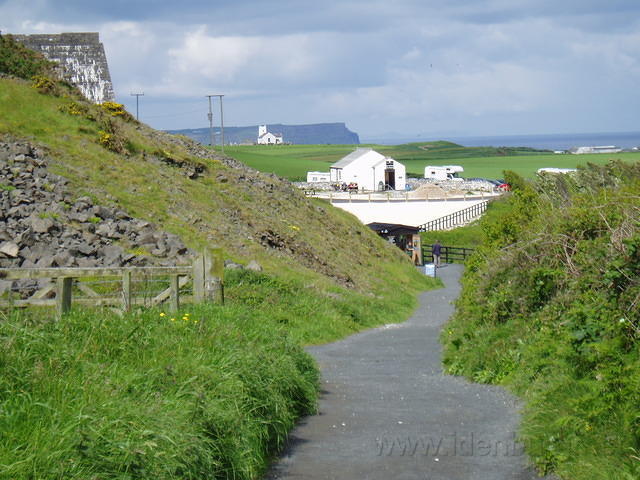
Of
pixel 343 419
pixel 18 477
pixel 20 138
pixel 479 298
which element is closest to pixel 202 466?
pixel 18 477

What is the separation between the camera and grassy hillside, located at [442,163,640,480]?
24.7 ft

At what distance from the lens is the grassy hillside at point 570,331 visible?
24.7ft

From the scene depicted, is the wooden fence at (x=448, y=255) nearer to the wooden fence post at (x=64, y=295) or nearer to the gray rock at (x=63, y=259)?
the gray rock at (x=63, y=259)

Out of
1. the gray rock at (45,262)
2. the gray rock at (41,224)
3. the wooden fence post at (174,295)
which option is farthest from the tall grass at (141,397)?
the gray rock at (41,224)

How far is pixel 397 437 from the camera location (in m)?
8.98

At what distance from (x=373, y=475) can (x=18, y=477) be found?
3.39 meters

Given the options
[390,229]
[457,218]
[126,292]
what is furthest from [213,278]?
[457,218]

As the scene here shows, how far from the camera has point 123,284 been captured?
42.0ft

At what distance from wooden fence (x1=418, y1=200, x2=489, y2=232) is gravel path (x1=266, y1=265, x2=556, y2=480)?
6313cm

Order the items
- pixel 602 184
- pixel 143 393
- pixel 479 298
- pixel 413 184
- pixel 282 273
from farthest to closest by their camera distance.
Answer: pixel 413 184 → pixel 282 273 → pixel 602 184 → pixel 479 298 → pixel 143 393

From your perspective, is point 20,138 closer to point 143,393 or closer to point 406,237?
point 143,393

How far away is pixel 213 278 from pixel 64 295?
4.80 meters

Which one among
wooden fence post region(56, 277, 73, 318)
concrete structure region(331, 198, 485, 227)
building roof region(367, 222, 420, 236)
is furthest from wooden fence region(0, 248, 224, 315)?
concrete structure region(331, 198, 485, 227)

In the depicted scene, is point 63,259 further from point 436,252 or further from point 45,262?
point 436,252
